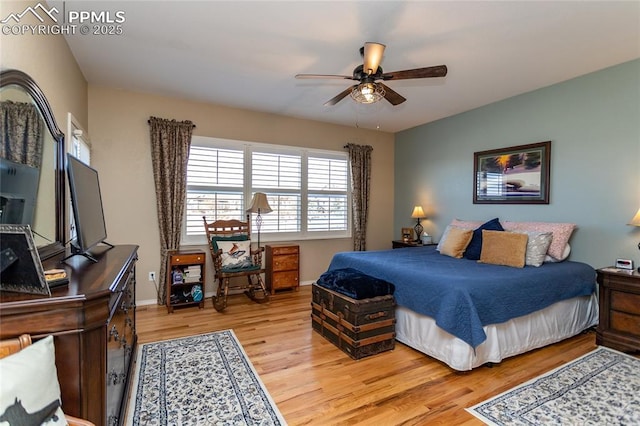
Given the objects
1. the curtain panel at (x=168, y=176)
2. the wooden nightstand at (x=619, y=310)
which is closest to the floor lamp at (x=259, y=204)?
the curtain panel at (x=168, y=176)

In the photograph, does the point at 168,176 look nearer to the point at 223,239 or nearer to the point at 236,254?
the point at 223,239

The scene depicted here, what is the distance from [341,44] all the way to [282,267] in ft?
9.75

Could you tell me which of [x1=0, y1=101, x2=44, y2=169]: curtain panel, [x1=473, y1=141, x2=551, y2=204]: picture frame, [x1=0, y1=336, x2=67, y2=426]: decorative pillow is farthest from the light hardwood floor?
[x1=0, y1=101, x2=44, y2=169]: curtain panel

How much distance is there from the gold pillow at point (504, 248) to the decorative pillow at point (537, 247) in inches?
3.1

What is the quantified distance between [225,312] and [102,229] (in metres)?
1.84

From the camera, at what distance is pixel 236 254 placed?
411 cm

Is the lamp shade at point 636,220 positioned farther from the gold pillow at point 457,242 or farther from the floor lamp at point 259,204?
the floor lamp at point 259,204

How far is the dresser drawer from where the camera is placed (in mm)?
4512

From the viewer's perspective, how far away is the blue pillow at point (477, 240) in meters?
3.60

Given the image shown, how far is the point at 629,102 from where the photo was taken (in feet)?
10.0

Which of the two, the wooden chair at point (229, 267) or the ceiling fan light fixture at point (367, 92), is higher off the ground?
the ceiling fan light fixture at point (367, 92)

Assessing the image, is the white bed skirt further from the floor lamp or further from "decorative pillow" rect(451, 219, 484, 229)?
the floor lamp

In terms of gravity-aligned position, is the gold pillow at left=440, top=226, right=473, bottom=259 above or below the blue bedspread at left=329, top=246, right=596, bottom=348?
above

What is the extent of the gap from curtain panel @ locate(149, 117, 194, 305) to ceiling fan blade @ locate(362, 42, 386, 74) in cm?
265
